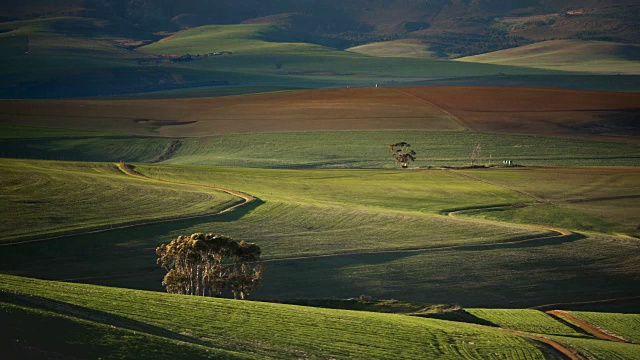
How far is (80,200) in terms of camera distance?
185 feet

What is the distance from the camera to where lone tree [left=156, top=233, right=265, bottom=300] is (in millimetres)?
40094

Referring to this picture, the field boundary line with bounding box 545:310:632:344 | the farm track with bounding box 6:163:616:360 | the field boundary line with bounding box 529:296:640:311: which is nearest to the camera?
the farm track with bounding box 6:163:616:360

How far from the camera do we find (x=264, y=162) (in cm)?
9256

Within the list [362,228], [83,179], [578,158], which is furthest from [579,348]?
[578,158]

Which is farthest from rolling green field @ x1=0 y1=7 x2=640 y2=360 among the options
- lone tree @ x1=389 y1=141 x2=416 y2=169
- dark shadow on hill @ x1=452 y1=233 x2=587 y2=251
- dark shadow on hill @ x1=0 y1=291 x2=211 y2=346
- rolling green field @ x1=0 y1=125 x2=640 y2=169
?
lone tree @ x1=389 y1=141 x2=416 y2=169

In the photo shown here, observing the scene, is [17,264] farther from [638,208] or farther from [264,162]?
[264,162]

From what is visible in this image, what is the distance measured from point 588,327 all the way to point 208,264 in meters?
16.6

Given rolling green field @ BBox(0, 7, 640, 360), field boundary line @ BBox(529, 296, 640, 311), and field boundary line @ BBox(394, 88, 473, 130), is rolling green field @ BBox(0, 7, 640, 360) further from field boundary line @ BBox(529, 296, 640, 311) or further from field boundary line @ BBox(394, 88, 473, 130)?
field boundary line @ BBox(394, 88, 473, 130)

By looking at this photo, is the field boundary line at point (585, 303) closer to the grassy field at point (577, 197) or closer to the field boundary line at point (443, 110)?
the grassy field at point (577, 197)

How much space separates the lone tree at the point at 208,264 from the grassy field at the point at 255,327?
28.8ft

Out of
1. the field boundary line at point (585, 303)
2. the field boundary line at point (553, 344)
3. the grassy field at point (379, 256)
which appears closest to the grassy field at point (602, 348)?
the field boundary line at point (553, 344)

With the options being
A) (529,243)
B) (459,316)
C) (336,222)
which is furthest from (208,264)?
(529,243)

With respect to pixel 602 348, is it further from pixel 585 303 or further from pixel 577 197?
pixel 577 197

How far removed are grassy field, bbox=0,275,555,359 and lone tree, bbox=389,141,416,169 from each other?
56.2 meters
